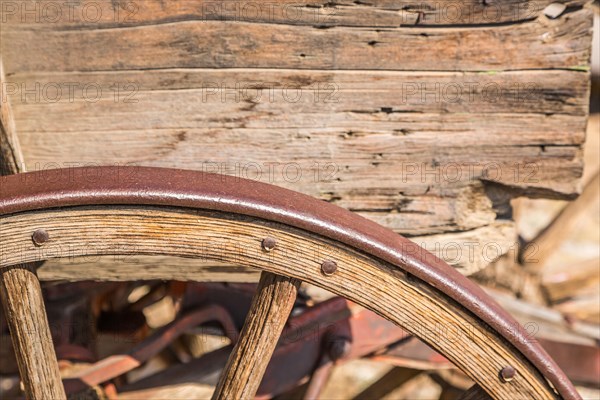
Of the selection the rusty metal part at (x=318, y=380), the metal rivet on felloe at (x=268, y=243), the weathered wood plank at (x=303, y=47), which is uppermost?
the weathered wood plank at (x=303, y=47)

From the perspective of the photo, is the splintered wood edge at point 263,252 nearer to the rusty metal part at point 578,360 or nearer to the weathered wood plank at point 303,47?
the weathered wood plank at point 303,47

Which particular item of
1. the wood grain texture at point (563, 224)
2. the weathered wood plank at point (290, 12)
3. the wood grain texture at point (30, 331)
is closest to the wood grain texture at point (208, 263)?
the wood grain texture at point (30, 331)

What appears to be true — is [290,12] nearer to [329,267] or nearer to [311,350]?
[329,267]

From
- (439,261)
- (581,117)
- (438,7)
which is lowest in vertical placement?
(439,261)

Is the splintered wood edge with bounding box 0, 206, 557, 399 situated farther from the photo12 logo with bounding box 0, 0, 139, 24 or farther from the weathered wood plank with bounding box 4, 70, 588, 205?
the photo12 logo with bounding box 0, 0, 139, 24

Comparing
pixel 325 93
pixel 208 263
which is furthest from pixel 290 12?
pixel 208 263

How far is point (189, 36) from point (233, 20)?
92mm

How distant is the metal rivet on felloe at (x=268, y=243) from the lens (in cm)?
129

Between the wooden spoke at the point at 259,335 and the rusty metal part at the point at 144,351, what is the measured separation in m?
0.43

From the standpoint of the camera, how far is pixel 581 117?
4.79ft

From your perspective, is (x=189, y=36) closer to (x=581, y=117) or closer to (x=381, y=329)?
(x=581, y=117)

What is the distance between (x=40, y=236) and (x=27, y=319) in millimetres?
208

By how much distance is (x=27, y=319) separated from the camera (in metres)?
1.37

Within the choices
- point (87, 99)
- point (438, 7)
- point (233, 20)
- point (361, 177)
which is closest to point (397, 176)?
point (361, 177)
